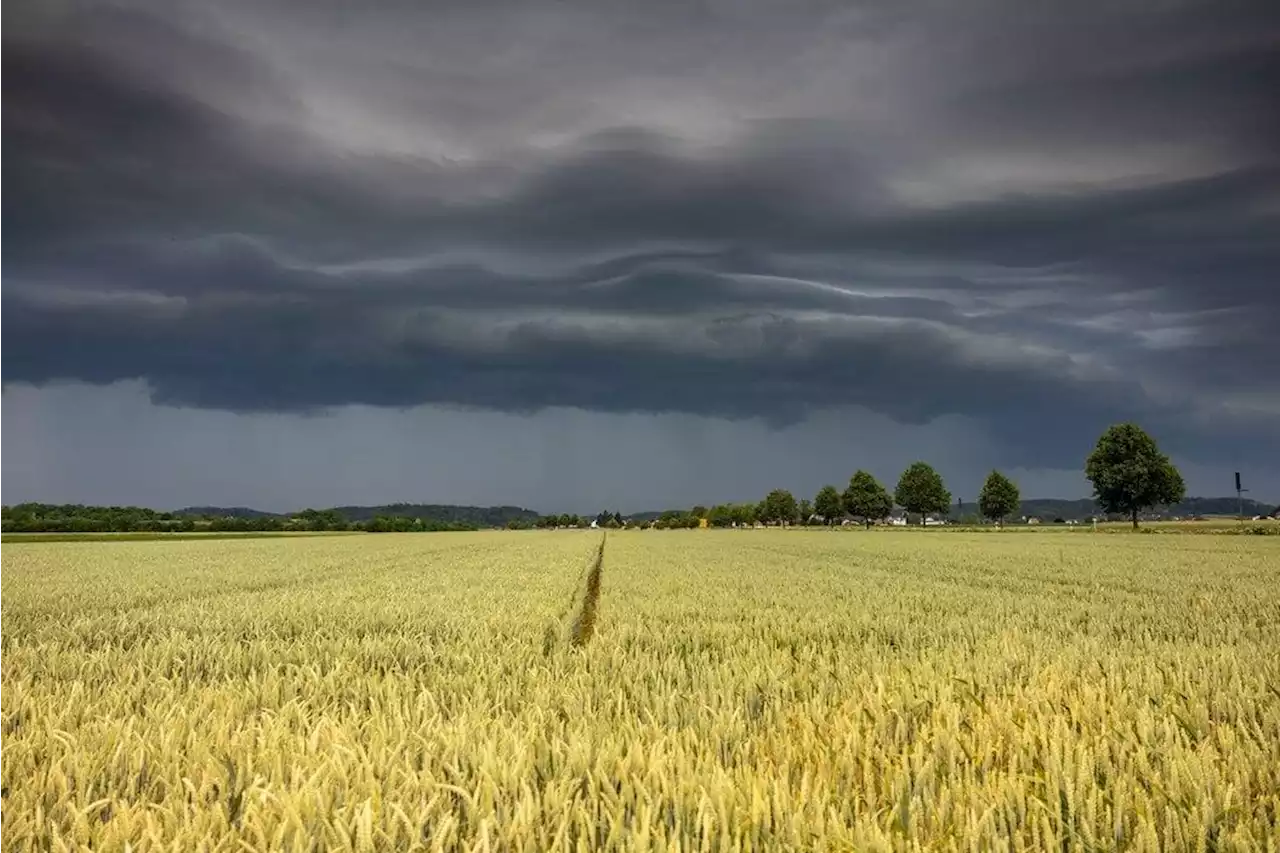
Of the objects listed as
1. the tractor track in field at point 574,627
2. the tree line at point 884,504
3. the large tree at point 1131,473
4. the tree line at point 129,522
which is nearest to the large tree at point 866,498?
the tree line at point 884,504

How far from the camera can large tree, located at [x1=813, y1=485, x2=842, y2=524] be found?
7288 inches

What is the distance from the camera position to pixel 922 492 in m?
148

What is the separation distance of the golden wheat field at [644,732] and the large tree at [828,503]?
586 ft

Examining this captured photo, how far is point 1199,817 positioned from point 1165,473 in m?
108

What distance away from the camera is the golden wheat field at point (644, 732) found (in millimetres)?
2844

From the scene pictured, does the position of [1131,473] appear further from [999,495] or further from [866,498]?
[866,498]

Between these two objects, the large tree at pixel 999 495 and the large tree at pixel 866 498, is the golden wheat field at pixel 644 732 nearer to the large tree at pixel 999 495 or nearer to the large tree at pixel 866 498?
the large tree at pixel 999 495

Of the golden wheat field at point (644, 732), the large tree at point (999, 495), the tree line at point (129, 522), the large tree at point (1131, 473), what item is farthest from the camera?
the large tree at point (999, 495)

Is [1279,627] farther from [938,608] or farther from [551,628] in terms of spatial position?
[551,628]

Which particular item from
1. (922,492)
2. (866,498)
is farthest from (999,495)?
(866,498)

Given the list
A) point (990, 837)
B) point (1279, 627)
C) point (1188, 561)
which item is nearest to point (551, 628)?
point (990, 837)

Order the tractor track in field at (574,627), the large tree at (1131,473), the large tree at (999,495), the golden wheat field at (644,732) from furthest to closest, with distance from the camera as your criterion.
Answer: the large tree at (999,495), the large tree at (1131,473), the tractor track in field at (574,627), the golden wheat field at (644,732)

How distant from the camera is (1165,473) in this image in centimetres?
9288

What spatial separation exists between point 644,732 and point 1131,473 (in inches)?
4142
